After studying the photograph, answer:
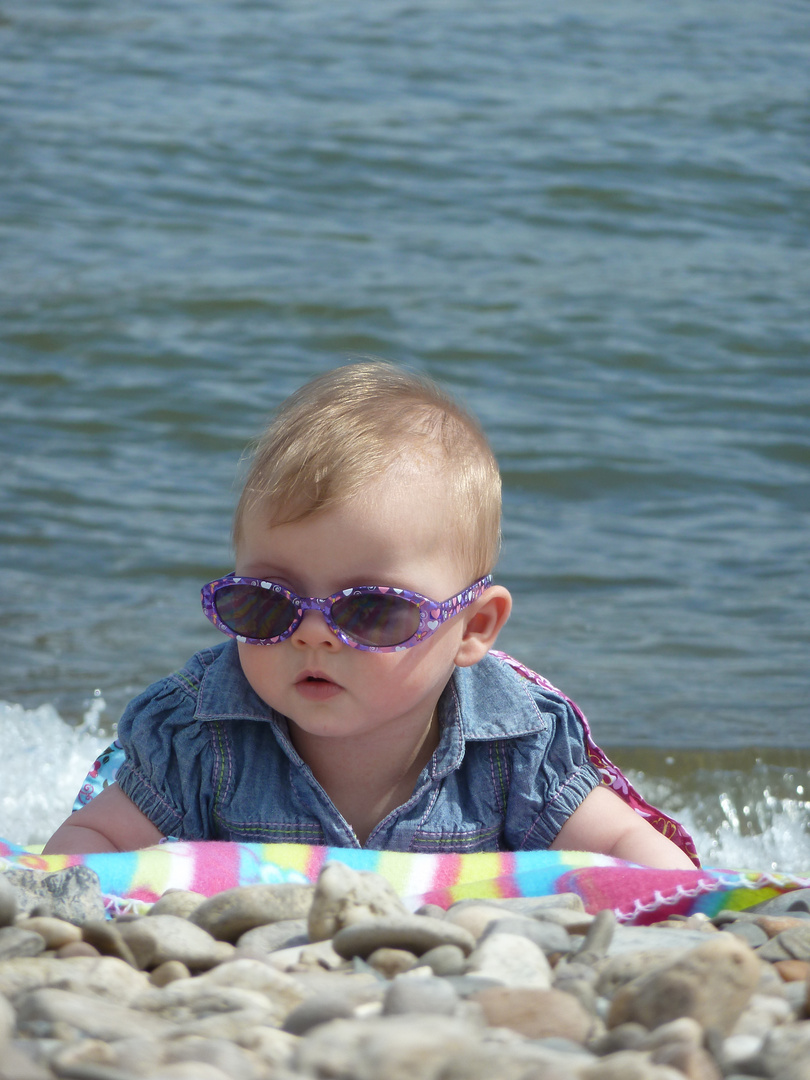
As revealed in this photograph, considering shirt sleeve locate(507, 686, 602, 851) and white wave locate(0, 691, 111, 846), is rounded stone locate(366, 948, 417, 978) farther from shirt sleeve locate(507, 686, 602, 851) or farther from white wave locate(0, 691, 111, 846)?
white wave locate(0, 691, 111, 846)

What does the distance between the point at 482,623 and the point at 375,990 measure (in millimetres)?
1306

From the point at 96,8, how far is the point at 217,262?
5.74m

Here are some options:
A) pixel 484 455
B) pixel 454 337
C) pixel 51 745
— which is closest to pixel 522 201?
pixel 454 337

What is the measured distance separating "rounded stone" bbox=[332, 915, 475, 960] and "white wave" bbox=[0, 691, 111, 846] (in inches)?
85.9

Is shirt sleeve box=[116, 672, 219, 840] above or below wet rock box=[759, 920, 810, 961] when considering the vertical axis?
below

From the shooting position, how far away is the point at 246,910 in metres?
1.80

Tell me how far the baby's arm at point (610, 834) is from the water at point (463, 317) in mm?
1209

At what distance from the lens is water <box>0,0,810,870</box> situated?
477 cm

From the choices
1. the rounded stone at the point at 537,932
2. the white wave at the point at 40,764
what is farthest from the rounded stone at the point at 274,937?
the white wave at the point at 40,764

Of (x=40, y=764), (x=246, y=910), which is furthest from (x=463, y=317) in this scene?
(x=246, y=910)

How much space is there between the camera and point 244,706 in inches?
104

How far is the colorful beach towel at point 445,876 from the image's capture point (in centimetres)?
202

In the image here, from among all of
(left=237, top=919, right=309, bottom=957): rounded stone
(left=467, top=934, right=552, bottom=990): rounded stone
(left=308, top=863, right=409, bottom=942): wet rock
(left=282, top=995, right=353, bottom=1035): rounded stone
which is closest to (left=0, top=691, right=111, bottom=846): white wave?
(left=237, top=919, right=309, bottom=957): rounded stone

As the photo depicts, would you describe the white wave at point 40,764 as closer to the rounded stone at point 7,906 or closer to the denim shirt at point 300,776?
the denim shirt at point 300,776
